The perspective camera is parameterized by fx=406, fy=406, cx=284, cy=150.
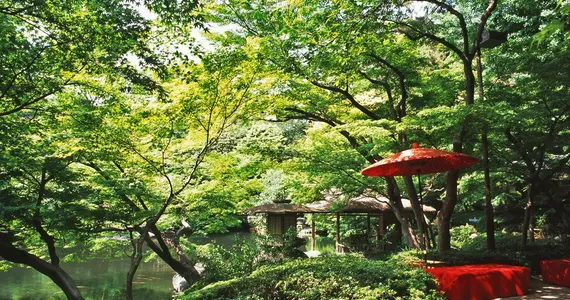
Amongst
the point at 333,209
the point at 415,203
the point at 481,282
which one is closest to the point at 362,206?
the point at 333,209

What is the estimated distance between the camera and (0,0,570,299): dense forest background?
5125 mm

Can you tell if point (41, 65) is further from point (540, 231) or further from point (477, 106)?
point (540, 231)

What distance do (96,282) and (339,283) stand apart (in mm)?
12605

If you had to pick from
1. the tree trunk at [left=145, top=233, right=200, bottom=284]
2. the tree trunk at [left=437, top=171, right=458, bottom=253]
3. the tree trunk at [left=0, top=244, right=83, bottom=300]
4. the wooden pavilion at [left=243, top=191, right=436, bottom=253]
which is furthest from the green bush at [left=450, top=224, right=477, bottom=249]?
the tree trunk at [left=0, top=244, right=83, bottom=300]

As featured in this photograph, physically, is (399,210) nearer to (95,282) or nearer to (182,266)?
(182,266)

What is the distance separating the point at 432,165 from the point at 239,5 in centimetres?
471

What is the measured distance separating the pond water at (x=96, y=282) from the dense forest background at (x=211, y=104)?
114 inches

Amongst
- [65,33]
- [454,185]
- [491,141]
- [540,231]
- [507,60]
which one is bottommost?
[540,231]

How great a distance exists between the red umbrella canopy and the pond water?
5.48 metres

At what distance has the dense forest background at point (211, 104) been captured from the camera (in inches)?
202

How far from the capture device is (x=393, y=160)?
17.8 ft

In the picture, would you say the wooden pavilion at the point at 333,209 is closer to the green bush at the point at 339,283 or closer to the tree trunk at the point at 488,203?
the tree trunk at the point at 488,203

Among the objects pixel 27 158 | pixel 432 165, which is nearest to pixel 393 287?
pixel 432 165

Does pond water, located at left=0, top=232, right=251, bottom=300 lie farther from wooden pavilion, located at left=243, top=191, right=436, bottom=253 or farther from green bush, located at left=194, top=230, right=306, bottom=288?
green bush, located at left=194, top=230, right=306, bottom=288
